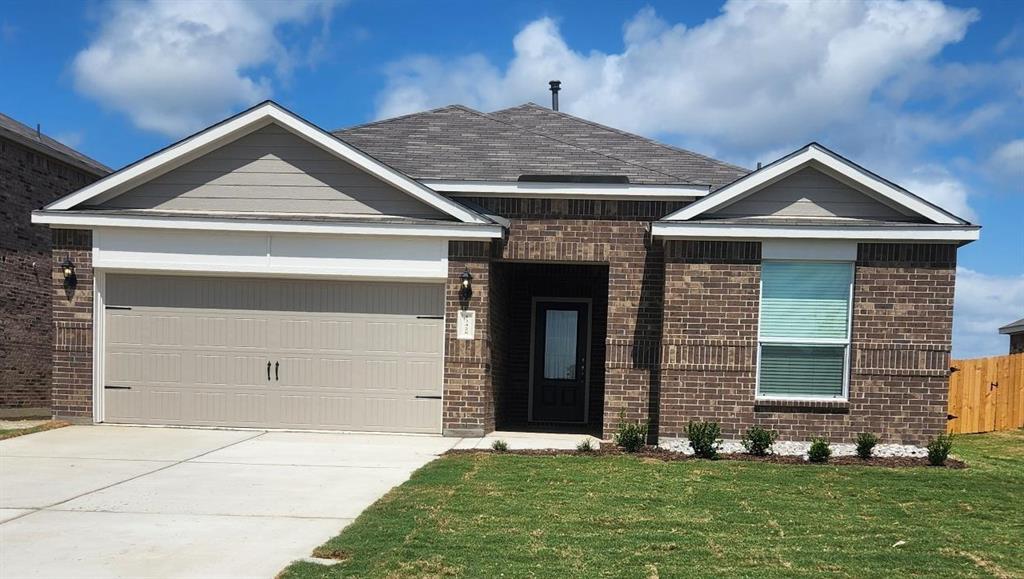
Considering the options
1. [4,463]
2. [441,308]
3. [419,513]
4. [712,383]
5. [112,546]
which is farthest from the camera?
[441,308]

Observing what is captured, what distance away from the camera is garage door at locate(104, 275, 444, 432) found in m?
11.9

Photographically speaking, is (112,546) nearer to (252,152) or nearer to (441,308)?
(441,308)

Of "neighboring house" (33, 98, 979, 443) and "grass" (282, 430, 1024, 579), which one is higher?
"neighboring house" (33, 98, 979, 443)

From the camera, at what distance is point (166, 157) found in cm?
1177

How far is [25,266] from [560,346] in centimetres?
1008

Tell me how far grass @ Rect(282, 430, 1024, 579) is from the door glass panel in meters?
4.75

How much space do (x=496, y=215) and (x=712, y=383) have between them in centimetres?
405

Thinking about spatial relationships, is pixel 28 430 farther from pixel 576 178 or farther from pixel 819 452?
pixel 819 452

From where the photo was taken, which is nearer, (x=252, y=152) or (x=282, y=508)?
(x=282, y=508)

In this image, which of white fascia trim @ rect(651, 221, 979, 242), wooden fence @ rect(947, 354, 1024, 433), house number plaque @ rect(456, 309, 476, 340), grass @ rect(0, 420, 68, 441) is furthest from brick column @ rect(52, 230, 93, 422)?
wooden fence @ rect(947, 354, 1024, 433)

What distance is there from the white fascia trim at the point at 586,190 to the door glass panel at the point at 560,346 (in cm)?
322

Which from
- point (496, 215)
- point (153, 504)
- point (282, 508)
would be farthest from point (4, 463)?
point (496, 215)

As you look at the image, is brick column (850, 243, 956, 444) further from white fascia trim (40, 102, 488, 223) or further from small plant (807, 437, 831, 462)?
white fascia trim (40, 102, 488, 223)

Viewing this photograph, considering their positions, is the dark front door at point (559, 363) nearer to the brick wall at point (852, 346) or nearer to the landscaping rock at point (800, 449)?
the brick wall at point (852, 346)
